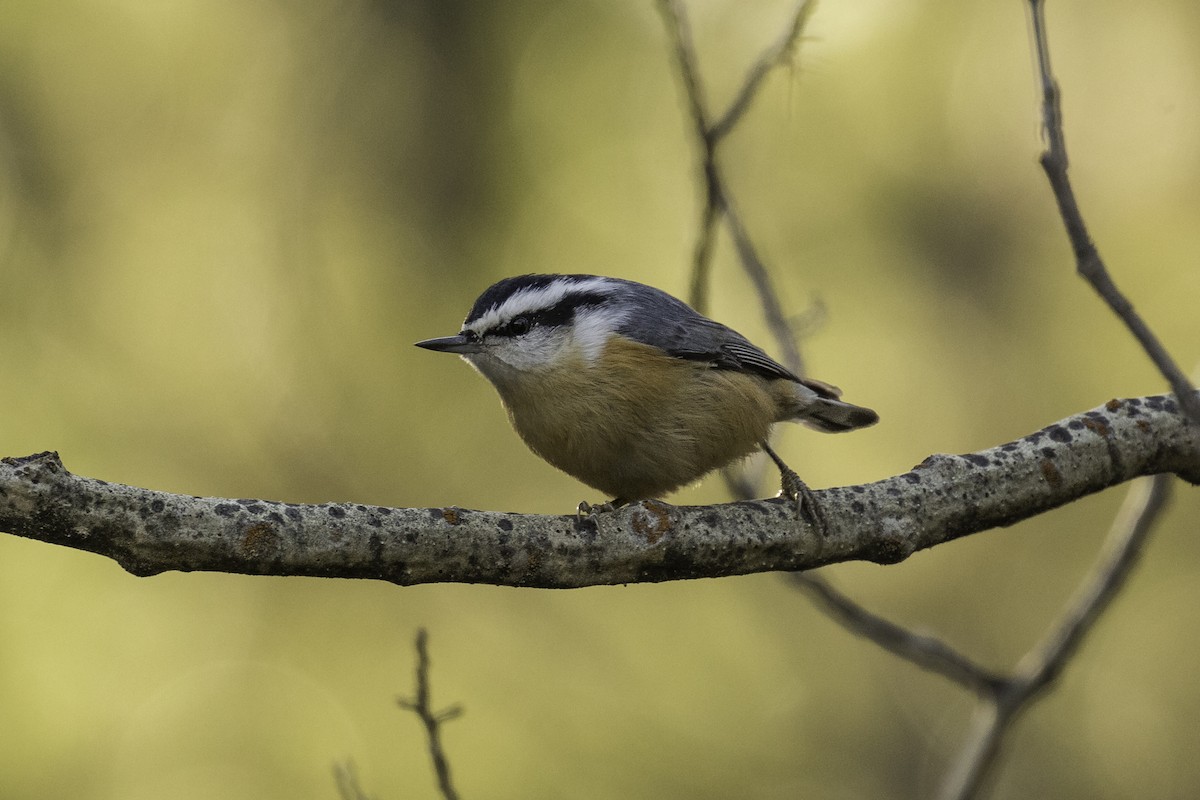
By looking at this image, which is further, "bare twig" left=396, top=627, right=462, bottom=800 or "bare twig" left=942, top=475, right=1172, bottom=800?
"bare twig" left=942, top=475, right=1172, bottom=800

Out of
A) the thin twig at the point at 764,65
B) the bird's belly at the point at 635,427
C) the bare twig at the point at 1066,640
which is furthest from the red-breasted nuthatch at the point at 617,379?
the bare twig at the point at 1066,640

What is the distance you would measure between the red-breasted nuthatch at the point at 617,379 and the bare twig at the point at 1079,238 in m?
1.29

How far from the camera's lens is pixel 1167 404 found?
269 centimetres

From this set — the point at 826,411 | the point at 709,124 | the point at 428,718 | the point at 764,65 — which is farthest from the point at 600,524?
the point at 826,411

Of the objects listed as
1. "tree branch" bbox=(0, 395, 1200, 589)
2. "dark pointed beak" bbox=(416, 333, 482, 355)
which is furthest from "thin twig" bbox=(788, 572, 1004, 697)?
"dark pointed beak" bbox=(416, 333, 482, 355)

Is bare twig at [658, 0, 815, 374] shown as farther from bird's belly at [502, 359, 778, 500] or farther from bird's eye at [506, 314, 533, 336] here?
bird's eye at [506, 314, 533, 336]

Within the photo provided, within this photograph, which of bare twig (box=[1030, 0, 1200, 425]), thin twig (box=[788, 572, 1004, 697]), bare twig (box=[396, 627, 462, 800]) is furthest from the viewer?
thin twig (box=[788, 572, 1004, 697])

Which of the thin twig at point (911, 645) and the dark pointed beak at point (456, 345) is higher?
the dark pointed beak at point (456, 345)

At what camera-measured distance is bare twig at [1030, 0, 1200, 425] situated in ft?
6.03

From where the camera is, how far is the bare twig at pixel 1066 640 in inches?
116

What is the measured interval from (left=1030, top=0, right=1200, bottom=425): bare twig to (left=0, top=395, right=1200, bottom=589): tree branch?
0.68 meters

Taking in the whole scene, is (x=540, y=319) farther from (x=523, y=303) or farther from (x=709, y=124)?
(x=709, y=124)

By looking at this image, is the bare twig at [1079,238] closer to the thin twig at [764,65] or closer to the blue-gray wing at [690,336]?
the thin twig at [764,65]

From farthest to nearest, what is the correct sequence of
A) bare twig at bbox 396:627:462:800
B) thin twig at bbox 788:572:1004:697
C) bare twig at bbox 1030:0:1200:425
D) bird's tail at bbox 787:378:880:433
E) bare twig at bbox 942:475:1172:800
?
bird's tail at bbox 787:378:880:433 → thin twig at bbox 788:572:1004:697 → bare twig at bbox 942:475:1172:800 → bare twig at bbox 396:627:462:800 → bare twig at bbox 1030:0:1200:425
